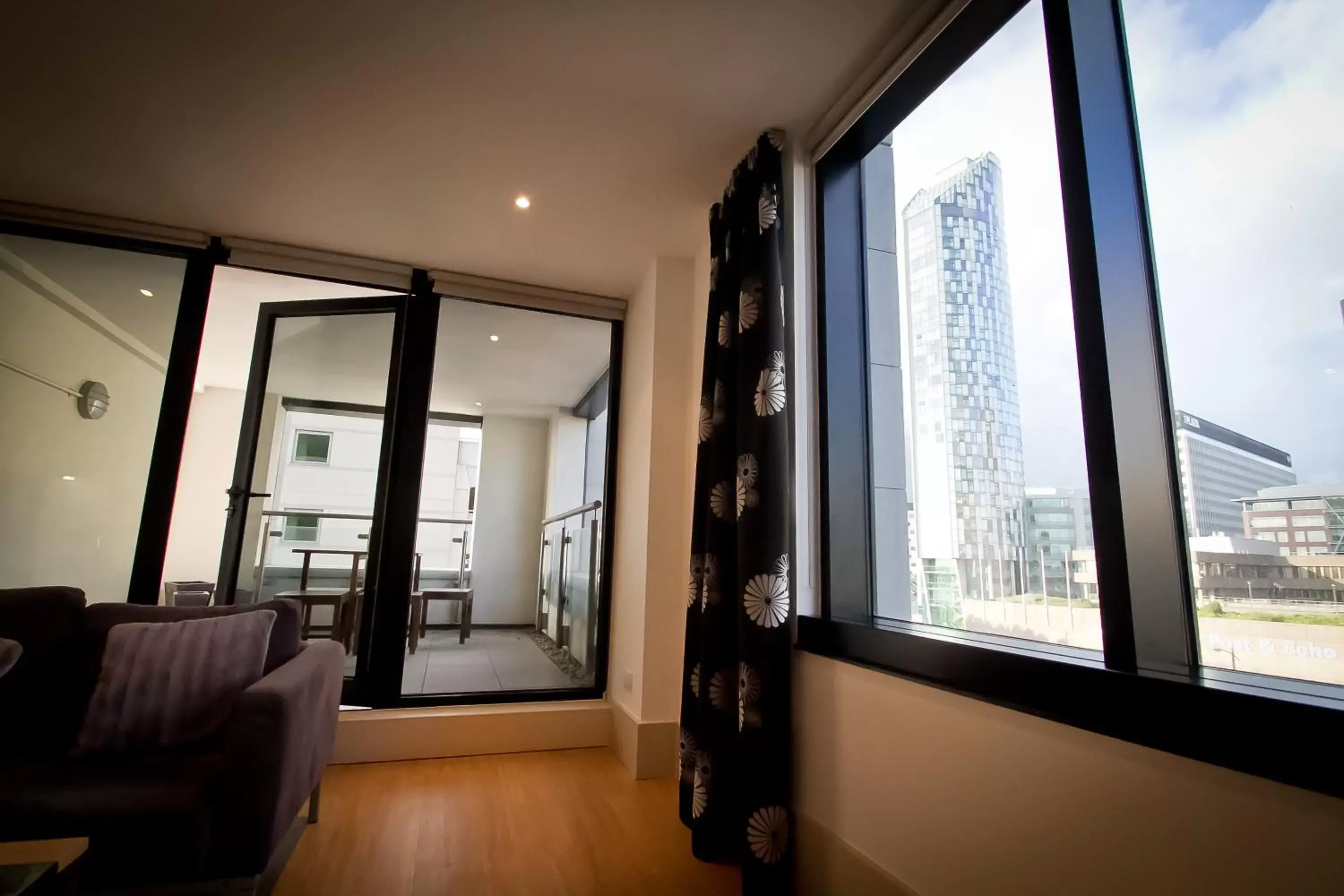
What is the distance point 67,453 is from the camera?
9.72ft

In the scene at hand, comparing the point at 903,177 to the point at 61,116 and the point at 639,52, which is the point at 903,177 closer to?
the point at 639,52

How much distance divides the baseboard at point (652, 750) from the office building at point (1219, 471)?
2.12m

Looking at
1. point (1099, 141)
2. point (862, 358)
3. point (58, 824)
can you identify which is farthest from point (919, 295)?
point (58, 824)

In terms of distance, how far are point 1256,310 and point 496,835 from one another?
2.38 meters

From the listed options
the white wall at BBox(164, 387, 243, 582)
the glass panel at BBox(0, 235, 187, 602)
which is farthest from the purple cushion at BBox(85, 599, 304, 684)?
the white wall at BBox(164, 387, 243, 582)

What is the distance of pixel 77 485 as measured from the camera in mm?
2994

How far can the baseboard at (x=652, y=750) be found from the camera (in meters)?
2.62

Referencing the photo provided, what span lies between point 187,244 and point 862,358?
3.10m

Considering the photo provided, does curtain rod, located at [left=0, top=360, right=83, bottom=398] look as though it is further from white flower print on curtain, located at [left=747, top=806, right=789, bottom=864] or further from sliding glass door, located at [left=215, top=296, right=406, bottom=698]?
white flower print on curtain, located at [left=747, top=806, right=789, bottom=864]

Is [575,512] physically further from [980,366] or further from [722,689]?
[980,366]

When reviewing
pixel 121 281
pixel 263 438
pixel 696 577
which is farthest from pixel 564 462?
pixel 696 577

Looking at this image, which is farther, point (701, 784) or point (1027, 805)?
point (701, 784)

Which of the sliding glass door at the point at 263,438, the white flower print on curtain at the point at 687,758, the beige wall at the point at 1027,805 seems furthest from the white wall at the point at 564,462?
the beige wall at the point at 1027,805

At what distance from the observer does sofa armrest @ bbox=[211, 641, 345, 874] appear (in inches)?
55.6
